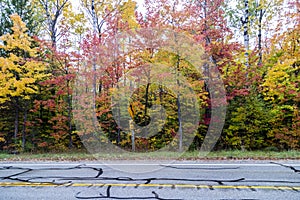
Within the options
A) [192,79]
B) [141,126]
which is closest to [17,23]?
[141,126]

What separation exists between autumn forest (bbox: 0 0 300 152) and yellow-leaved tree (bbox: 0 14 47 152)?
44mm

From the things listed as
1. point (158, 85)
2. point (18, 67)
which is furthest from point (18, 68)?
point (158, 85)

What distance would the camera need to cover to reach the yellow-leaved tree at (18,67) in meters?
9.94

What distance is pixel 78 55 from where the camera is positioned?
32.3ft

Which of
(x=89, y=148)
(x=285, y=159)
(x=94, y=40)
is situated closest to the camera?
(x=285, y=159)

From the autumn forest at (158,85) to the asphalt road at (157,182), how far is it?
426 centimetres

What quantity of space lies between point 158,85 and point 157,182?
19.3 ft

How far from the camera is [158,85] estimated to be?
9.81 meters

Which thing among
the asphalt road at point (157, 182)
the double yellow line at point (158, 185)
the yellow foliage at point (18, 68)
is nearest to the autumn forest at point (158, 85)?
the yellow foliage at point (18, 68)

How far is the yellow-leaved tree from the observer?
9.94 meters

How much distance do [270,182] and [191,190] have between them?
1.64m

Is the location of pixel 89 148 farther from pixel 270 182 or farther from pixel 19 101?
pixel 270 182

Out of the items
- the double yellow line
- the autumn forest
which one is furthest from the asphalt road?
the autumn forest

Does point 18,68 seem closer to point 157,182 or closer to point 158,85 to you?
point 158,85
